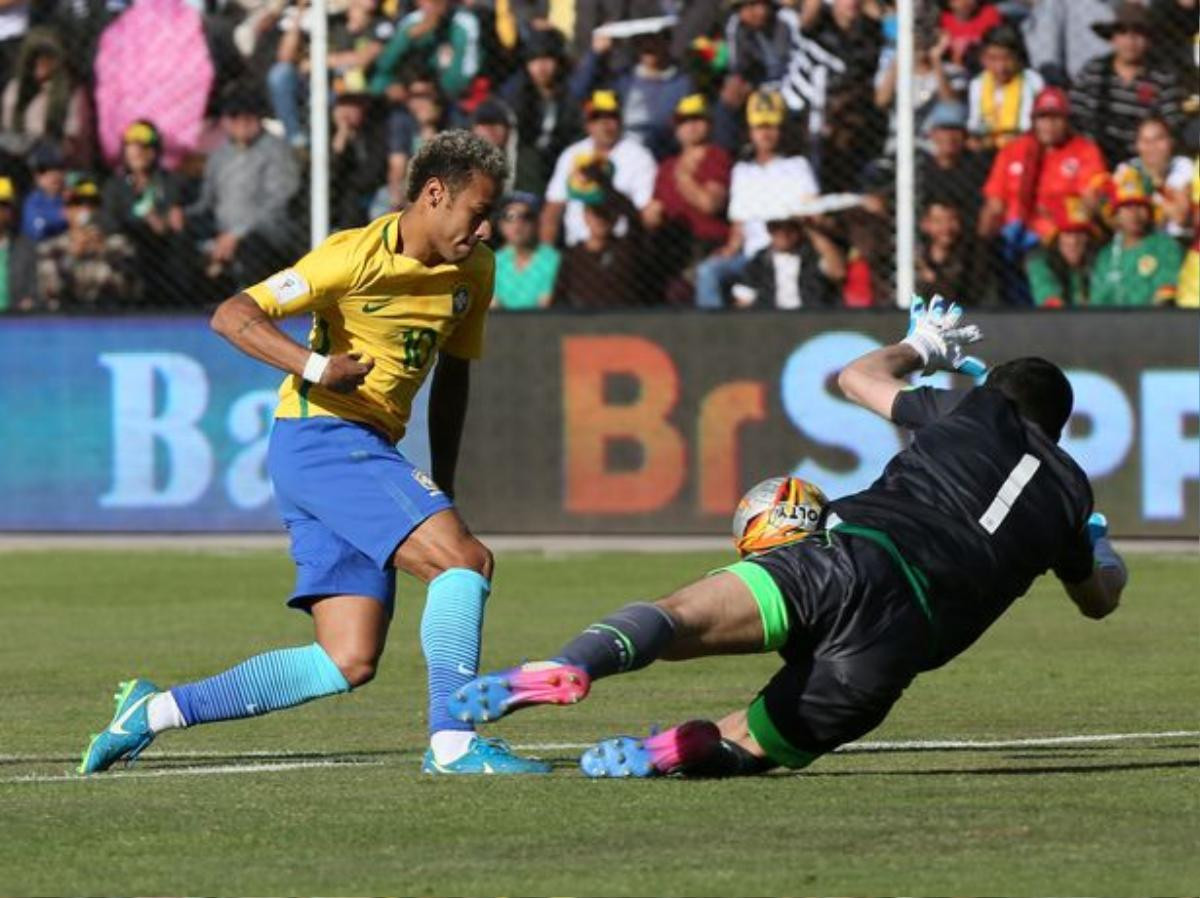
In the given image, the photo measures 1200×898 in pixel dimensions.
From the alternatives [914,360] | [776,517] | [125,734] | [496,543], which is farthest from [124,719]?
[496,543]

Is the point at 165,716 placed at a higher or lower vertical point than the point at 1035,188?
lower

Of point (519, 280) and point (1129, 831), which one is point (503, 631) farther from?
point (1129, 831)

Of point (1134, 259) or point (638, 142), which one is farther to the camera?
point (638, 142)

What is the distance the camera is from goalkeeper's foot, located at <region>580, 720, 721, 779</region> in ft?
27.6

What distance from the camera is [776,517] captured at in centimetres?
881

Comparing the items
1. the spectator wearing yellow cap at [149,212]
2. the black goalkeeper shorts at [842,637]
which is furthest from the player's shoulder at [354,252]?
the spectator wearing yellow cap at [149,212]

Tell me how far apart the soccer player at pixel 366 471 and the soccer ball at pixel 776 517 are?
800 mm

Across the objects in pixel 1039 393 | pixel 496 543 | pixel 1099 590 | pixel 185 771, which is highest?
pixel 1039 393

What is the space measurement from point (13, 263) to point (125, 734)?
13.0 meters

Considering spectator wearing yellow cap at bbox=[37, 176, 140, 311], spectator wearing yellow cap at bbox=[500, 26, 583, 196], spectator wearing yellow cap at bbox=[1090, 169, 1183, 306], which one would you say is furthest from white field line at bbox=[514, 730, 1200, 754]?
spectator wearing yellow cap at bbox=[37, 176, 140, 311]

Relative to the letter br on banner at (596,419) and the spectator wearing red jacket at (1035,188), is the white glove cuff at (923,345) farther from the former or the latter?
the spectator wearing red jacket at (1035,188)

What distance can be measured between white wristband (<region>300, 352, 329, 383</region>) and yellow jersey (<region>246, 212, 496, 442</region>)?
0.30 metres

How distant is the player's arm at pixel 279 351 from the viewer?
854 centimetres

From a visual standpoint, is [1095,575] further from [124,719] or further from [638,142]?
[638,142]
